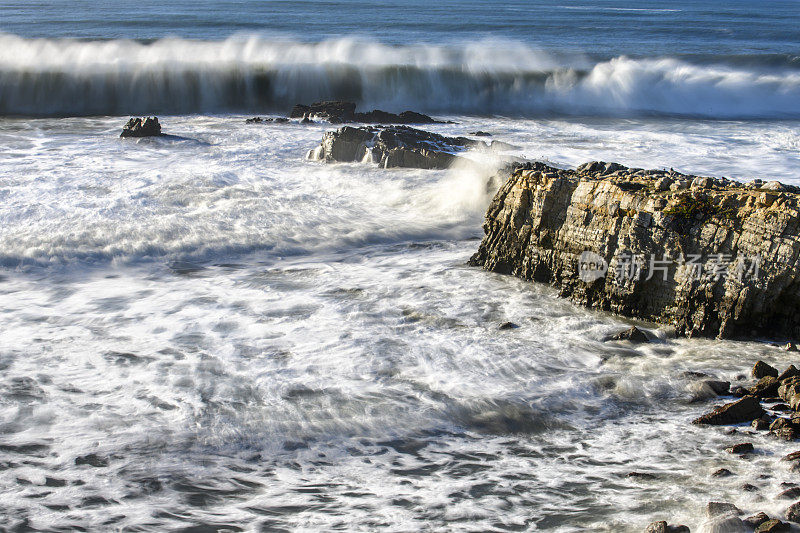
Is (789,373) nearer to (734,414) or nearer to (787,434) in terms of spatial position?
(734,414)

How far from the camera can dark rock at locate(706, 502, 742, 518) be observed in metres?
5.00

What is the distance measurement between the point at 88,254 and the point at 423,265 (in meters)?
4.95

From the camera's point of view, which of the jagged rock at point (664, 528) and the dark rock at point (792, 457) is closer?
the jagged rock at point (664, 528)

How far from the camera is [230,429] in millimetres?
6555

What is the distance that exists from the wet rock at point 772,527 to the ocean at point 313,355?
365mm

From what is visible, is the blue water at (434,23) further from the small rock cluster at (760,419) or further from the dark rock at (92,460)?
the dark rock at (92,460)

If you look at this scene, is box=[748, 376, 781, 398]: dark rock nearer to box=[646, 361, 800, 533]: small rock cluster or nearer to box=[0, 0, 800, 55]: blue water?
box=[646, 361, 800, 533]: small rock cluster

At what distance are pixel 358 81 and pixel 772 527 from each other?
29.8 metres

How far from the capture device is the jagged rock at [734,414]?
649 cm

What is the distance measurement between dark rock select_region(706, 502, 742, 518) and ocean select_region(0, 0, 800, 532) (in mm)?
124

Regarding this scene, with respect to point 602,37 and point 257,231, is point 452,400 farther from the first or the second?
point 602,37

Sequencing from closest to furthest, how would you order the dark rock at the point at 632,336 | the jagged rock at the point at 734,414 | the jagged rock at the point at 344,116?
1. the jagged rock at the point at 734,414
2. the dark rock at the point at 632,336
3. the jagged rock at the point at 344,116

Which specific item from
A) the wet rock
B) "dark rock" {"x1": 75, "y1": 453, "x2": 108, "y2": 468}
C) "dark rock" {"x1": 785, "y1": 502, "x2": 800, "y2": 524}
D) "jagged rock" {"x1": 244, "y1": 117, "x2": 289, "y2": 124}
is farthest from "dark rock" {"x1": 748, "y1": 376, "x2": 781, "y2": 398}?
"jagged rock" {"x1": 244, "y1": 117, "x2": 289, "y2": 124}

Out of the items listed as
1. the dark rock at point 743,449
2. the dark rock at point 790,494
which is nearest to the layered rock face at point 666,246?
the dark rock at point 743,449
